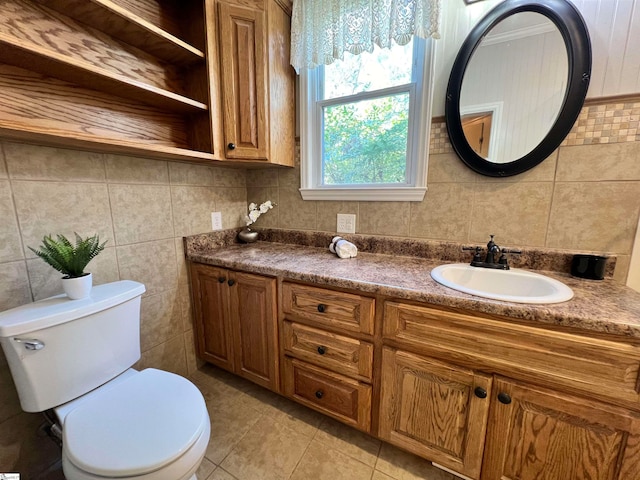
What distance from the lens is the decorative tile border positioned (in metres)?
1.00

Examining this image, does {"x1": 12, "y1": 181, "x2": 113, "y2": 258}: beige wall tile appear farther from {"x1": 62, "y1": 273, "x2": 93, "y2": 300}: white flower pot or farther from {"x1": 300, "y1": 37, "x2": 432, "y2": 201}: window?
{"x1": 300, "y1": 37, "x2": 432, "y2": 201}: window

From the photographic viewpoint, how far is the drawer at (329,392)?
1148 mm

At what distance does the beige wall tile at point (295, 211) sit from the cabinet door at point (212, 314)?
0.58 metres

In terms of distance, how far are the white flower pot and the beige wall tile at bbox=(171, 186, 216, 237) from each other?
559 millimetres

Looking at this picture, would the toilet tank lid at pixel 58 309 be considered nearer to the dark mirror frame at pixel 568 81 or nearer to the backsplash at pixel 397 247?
the backsplash at pixel 397 247

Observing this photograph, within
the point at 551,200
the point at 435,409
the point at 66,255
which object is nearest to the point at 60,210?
the point at 66,255

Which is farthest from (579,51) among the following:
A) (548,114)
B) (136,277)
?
(136,277)

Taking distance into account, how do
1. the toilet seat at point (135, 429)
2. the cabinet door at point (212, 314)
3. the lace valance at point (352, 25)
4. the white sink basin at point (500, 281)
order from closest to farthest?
the toilet seat at point (135, 429) → the white sink basin at point (500, 281) → the lace valance at point (352, 25) → the cabinet door at point (212, 314)

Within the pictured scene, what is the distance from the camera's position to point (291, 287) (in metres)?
1.22

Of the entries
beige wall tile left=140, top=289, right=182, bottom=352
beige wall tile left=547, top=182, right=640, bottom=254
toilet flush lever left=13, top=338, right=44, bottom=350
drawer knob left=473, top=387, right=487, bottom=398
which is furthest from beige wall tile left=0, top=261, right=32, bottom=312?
beige wall tile left=547, top=182, right=640, bottom=254

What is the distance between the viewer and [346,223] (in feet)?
5.27

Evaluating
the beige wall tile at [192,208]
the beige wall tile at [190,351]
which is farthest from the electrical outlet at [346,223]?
the beige wall tile at [190,351]

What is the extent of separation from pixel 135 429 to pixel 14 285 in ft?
2.46

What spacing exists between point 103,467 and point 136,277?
2.85 feet
